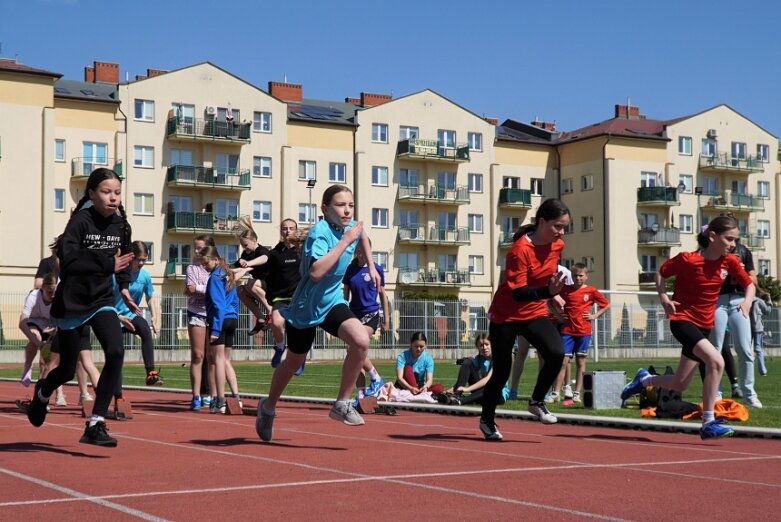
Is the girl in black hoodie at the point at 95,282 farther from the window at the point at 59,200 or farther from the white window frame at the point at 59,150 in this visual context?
the window at the point at 59,200

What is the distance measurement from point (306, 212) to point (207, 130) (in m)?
8.45

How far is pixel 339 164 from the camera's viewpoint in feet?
247

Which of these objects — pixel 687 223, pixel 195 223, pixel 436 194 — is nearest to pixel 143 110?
pixel 195 223

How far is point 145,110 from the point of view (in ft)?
225

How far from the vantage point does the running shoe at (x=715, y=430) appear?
392 inches

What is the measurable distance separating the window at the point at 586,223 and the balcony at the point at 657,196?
345 centimetres

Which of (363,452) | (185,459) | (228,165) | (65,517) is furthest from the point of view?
(228,165)

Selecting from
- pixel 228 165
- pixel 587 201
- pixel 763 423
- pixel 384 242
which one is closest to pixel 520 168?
pixel 587 201

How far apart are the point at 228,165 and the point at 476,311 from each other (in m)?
28.7

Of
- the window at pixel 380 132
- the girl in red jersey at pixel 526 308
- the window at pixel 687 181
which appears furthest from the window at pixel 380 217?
the girl in red jersey at pixel 526 308

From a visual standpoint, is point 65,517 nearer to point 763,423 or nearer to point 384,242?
point 763,423

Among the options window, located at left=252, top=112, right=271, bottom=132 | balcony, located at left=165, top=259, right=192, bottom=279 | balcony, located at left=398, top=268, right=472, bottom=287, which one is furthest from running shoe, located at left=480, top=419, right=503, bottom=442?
balcony, located at left=398, top=268, right=472, bottom=287

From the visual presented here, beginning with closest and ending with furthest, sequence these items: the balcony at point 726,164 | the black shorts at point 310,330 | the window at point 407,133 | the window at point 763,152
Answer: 1. the black shorts at point 310,330
2. the window at point 407,133
3. the balcony at point 726,164
4. the window at point 763,152

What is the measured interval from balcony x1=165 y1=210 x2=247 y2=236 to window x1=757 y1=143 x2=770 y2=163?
41.4 metres
